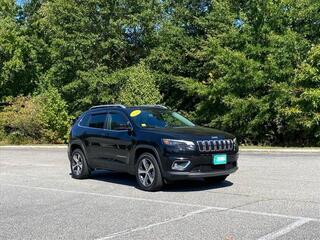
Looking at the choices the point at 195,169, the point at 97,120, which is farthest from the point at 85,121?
the point at 195,169

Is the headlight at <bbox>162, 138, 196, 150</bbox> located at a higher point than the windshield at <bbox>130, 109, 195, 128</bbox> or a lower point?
lower

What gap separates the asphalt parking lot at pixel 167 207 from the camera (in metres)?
7.02

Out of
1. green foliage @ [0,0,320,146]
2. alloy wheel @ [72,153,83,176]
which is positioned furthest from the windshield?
green foliage @ [0,0,320,146]

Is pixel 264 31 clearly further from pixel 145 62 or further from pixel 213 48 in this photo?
pixel 145 62

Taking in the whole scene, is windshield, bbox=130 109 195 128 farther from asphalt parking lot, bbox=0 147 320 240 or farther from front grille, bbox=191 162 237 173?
front grille, bbox=191 162 237 173

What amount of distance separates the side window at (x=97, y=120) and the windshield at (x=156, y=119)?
97 centimetres

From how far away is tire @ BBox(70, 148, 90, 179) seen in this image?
1243 cm

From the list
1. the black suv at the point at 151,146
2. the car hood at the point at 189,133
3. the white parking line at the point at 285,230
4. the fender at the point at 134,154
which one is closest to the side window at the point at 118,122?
the black suv at the point at 151,146

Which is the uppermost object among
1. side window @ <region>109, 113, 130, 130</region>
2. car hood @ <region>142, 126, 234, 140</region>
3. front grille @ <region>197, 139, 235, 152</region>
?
side window @ <region>109, 113, 130, 130</region>

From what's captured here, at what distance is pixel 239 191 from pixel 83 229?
369cm

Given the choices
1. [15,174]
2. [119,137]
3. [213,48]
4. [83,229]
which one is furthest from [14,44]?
[83,229]

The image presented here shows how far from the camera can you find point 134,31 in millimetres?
32469

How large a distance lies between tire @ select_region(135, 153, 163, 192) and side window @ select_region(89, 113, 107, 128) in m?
1.78

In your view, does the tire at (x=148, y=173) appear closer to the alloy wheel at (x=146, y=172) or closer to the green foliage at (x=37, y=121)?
the alloy wheel at (x=146, y=172)
